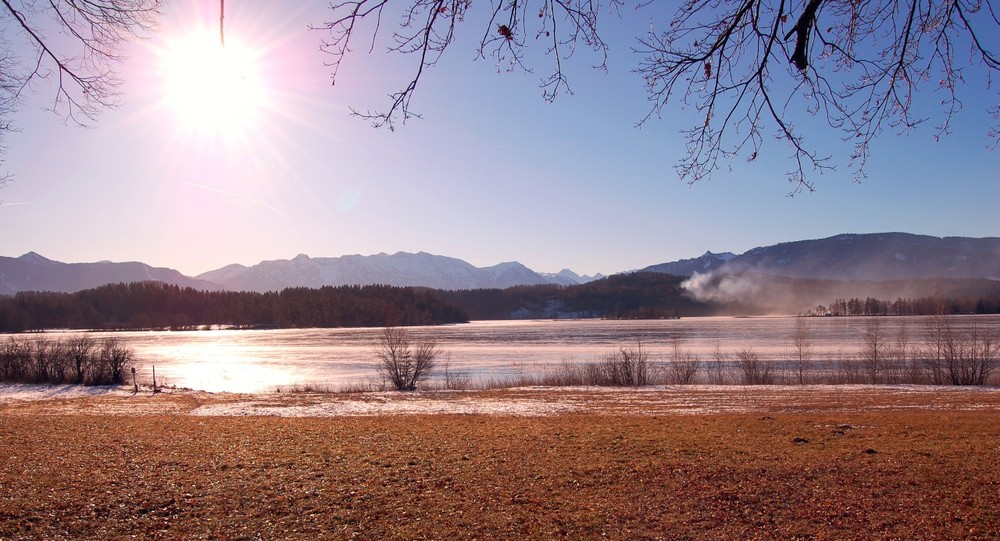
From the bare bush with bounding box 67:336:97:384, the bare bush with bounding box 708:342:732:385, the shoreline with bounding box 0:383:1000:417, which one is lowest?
the bare bush with bounding box 708:342:732:385

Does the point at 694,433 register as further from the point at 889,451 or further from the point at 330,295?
the point at 330,295

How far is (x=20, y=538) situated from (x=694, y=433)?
40.4 ft

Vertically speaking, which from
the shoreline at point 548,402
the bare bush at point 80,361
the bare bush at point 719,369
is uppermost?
the bare bush at point 80,361

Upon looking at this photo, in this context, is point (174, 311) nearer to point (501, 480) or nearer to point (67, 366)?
point (67, 366)

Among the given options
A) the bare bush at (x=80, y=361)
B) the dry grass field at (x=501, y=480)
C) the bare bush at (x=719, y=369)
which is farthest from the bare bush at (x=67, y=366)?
the bare bush at (x=719, y=369)

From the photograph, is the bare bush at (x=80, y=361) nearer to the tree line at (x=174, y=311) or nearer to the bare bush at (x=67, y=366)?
the bare bush at (x=67, y=366)

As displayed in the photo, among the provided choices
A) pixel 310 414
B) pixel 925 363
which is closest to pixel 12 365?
pixel 310 414

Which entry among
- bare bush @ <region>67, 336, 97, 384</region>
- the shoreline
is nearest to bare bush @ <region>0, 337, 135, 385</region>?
bare bush @ <region>67, 336, 97, 384</region>

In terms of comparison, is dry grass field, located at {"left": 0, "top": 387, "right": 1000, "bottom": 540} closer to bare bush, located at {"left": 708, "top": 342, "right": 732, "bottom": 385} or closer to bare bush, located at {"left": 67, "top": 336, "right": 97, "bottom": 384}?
Answer: bare bush, located at {"left": 708, "top": 342, "right": 732, "bottom": 385}

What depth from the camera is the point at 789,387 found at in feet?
112

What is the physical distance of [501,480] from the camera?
32.1ft

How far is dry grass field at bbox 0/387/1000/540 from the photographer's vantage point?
7609 millimetres

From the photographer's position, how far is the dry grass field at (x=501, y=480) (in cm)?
761

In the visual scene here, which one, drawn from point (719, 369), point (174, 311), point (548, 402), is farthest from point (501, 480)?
point (174, 311)
